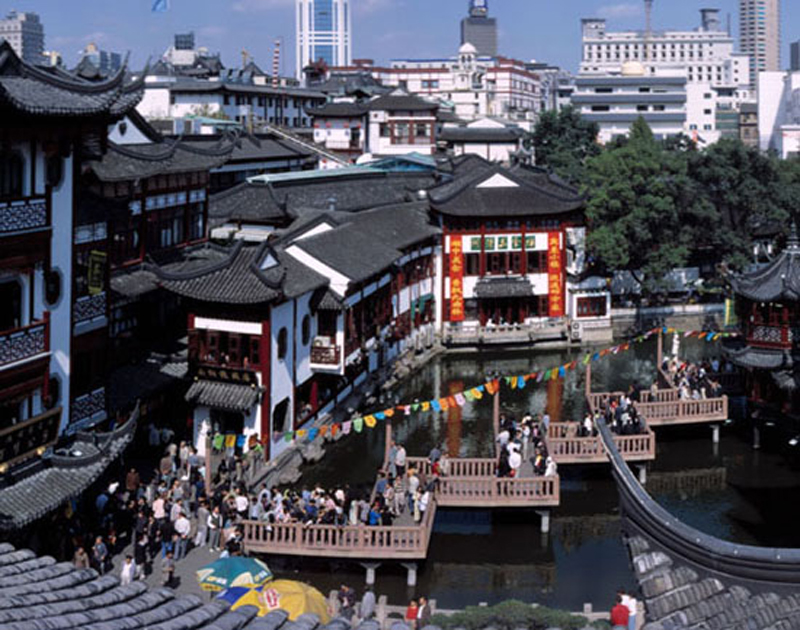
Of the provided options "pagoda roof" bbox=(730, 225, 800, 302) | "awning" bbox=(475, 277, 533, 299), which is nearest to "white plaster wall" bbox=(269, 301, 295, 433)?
"pagoda roof" bbox=(730, 225, 800, 302)

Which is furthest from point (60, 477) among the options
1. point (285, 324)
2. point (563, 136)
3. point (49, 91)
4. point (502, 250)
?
point (563, 136)

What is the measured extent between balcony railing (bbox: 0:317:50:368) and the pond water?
8.37 m

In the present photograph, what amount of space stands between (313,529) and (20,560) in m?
14.5

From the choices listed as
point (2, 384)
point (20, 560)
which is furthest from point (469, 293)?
point (20, 560)

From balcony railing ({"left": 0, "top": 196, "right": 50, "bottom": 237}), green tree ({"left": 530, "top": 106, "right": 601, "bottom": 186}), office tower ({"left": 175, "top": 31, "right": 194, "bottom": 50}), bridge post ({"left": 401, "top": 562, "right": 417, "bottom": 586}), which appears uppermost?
office tower ({"left": 175, "top": 31, "right": 194, "bottom": 50})

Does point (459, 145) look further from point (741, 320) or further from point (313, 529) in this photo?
point (313, 529)

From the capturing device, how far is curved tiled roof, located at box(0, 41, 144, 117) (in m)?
24.8

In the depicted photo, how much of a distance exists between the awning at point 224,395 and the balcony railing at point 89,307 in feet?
18.4

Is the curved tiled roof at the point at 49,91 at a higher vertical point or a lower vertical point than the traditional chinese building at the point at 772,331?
higher

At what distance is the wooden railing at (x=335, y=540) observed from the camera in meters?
27.6

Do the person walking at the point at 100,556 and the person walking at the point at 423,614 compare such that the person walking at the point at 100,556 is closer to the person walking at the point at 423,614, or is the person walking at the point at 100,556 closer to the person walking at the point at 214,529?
the person walking at the point at 214,529

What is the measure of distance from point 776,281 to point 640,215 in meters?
22.2

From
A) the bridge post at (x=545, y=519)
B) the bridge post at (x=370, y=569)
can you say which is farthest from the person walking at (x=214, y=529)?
the bridge post at (x=545, y=519)

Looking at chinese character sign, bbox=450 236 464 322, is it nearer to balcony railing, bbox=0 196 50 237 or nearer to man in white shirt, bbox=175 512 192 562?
man in white shirt, bbox=175 512 192 562
